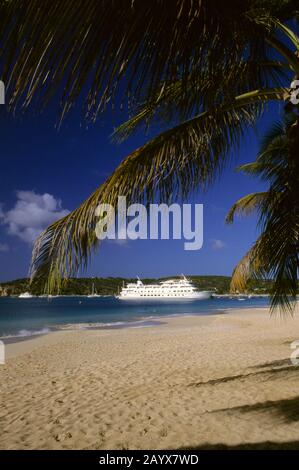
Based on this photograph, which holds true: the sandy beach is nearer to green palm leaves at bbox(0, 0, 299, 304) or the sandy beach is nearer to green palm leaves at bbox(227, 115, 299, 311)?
green palm leaves at bbox(227, 115, 299, 311)

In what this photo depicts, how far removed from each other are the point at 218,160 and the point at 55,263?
175 centimetres

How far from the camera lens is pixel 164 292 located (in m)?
101

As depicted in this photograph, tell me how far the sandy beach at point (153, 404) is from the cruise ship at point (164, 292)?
91.1 meters

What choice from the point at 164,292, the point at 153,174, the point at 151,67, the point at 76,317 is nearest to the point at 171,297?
the point at 164,292

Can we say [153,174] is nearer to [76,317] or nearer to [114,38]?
[114,38]

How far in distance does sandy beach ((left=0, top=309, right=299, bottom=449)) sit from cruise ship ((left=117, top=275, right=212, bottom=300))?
91.1 m

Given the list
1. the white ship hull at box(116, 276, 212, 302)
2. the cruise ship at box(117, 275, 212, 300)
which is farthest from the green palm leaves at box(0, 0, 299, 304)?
the cruise ship at box(117, 275, 212, 300)

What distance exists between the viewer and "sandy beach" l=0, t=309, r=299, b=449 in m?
3.90

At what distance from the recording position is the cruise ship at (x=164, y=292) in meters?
99.4

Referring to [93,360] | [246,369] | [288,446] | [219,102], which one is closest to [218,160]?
[219,102]

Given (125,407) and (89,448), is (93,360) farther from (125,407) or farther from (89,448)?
(89,448)

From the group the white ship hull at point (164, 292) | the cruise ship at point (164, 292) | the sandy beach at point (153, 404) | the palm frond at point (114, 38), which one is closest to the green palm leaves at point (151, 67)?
the palm frond at point (114, 38)

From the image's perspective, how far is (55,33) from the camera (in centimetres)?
129

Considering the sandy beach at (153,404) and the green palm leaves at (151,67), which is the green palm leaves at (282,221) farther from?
the sandy beach at (153,404)
